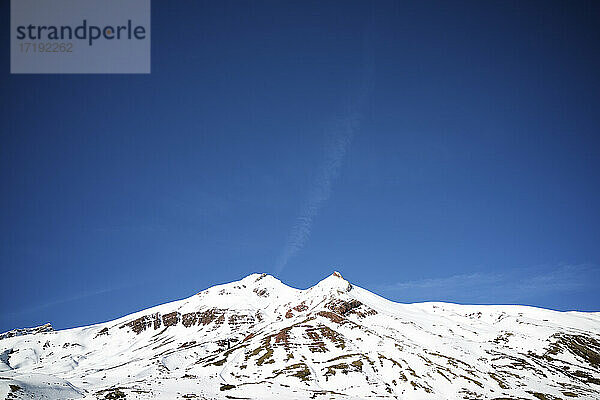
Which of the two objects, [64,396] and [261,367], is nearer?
[64,396]

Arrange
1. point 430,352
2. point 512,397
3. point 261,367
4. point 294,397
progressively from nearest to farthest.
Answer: point 294,397, point 512,397, point 261,367, point 430,352

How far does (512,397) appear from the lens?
426 feet

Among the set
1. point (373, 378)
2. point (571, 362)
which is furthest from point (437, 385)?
point (571, 362)

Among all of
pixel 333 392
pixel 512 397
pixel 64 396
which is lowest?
pixel 512 397

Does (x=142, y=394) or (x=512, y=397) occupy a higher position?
(x=142, y=394)

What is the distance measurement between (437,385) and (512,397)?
24230mm

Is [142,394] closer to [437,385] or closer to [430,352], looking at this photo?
[437,385]

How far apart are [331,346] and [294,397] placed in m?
67.8

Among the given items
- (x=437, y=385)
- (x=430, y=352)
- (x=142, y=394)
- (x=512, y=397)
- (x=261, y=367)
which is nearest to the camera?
(x=142, y=394)

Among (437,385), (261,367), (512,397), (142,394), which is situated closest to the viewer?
(142,394)

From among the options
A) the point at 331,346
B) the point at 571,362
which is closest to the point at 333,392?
the point at 331,346

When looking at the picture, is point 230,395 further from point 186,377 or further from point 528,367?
point 528,367

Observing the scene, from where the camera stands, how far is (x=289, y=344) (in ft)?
611

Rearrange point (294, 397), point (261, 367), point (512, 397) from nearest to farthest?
point (294, 397) → point (512, 397) → point (261, 367)
